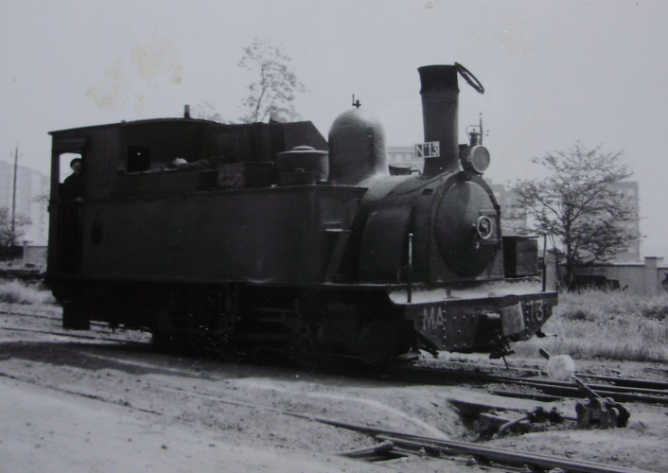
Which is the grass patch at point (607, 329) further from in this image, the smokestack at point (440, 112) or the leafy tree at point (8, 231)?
the leafy tree at point (8, 231)

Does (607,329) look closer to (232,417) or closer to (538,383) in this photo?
(538,383)

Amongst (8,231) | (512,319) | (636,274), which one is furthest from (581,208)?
(8,231)

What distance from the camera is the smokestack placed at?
862 cm

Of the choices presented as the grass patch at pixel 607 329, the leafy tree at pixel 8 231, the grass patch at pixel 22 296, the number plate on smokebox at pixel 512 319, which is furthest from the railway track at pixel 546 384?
the leafy tree at pixel 8 231

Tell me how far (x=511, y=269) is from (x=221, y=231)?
386 centimetres

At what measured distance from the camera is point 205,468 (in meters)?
4.53

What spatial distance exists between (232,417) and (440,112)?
14.4 feet

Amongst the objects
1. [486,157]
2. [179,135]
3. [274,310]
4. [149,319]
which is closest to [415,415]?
[274,310]

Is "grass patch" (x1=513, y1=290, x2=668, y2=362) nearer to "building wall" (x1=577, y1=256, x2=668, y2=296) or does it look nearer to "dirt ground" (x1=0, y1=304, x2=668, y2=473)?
"dirt ground" (x1=0, y1=304, x2=668, y2=473)

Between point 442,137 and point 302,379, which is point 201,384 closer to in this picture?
→ point 302,379

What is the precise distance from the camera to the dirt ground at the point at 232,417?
479cm

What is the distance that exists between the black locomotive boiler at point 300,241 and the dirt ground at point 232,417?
67 centimetres

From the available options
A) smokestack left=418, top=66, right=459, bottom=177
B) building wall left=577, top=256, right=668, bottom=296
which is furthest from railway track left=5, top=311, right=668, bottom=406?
building wall left=577, top=256, right=668, bottom=296

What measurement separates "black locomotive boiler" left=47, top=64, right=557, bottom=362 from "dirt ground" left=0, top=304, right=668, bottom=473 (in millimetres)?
669
